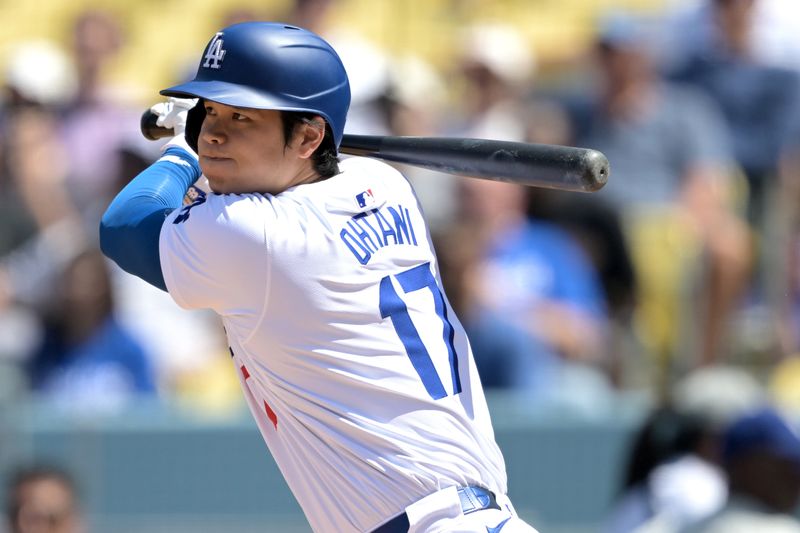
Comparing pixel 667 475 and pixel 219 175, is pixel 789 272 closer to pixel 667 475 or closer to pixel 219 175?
pixel 667 475

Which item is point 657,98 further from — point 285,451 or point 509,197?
point 285,451

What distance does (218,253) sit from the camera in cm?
286

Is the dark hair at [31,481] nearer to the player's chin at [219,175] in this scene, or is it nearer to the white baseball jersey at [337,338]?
the white baseball jersey at [337,338]

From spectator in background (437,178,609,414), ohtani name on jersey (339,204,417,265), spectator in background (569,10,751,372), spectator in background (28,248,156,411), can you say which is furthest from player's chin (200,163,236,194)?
spectator in background (569,10,751,372)

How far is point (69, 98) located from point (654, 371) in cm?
353

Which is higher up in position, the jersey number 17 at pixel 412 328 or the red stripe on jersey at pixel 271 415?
the jersey number 17 at pixel 412 328

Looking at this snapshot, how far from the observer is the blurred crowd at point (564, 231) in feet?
20.6

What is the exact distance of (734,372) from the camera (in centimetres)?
637

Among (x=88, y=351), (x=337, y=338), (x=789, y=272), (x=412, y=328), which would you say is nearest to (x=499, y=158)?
(x=412, y=328)

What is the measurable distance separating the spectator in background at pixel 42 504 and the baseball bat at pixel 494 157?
8.60 ft

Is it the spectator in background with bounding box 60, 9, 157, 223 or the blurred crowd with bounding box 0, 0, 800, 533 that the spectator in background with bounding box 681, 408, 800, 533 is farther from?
the spectator in background with bounding box 60, 9, 157, 223

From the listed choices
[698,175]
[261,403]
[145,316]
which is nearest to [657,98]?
[698,175]

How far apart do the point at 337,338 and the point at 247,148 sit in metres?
0.44

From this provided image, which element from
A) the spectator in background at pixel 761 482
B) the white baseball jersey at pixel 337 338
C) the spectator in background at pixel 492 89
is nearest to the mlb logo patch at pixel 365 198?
the white baseball jersey at pixel 337 338
